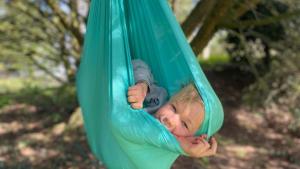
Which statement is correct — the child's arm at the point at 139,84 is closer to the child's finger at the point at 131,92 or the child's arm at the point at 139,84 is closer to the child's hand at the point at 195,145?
the child's finger at the point at 131,92

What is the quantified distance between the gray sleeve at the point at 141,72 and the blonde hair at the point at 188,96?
0.62 ft

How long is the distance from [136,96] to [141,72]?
0.27m

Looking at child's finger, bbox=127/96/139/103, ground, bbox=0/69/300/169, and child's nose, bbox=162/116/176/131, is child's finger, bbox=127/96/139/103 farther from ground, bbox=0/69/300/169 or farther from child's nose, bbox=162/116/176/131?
ground, bbox=0/69/300/169

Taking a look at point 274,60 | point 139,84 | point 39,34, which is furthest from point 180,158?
point 139,84

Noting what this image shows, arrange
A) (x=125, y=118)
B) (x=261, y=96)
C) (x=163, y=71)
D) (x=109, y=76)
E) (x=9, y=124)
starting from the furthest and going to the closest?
1. (x=261, y=96)
2. (x=9, y=124)
3. (x=163, y=71)
4. (x=109, y=76)
5. (x=125, y=118)

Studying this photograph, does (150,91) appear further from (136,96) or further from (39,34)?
(39,34)

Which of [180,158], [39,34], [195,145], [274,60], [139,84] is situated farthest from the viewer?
[274,60]

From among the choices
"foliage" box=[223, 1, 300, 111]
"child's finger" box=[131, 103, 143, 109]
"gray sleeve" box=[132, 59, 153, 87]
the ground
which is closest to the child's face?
"child's finger" box=[131, 103, 143, 109]

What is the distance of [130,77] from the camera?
258cm

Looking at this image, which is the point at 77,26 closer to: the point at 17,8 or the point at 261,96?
the point at 17,8

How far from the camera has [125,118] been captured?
245cm

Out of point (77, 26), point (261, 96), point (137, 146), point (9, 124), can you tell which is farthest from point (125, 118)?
point (261, 96)

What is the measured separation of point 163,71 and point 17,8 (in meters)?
3.12

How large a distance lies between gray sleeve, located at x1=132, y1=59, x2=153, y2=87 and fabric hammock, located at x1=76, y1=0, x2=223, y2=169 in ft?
0.20
